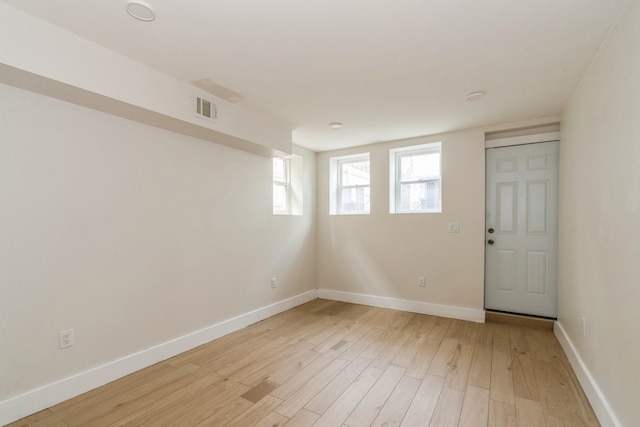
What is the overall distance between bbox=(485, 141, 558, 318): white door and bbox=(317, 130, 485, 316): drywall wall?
20 centimetres

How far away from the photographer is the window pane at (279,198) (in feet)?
14.2

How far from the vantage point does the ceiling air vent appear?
8.63 feet

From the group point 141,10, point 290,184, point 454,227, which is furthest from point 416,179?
point 141,10

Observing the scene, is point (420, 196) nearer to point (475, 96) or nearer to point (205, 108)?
point (475, 96)

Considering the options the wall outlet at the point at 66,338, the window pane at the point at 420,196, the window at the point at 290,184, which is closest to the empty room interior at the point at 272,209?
the wall outlet at the point at 66,338

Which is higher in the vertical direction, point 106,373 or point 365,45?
point 365,45

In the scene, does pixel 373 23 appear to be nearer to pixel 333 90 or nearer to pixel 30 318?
pixel 333 90

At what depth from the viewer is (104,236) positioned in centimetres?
228

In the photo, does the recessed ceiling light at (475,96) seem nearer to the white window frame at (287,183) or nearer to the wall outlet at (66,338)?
the white window frame at (287,183)

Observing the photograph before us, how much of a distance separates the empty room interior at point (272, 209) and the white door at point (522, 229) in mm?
Result: 25

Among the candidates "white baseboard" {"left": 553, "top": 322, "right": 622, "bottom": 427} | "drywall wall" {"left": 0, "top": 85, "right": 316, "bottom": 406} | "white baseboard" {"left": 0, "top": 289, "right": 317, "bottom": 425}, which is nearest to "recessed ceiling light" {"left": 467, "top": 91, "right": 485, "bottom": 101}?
"white baseboard" {"left": 553, "top": 322, "right": 622, "bottom": 427}

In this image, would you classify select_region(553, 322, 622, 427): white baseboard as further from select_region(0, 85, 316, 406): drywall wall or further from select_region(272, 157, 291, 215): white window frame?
select_region(272, 157, 291, 215): white window frame

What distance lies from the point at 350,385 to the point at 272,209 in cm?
236

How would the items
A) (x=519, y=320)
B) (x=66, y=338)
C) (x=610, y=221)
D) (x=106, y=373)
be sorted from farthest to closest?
(x=519, y=320)
(x=106, y=373)
(x=66, y=338)
(x=610, y=221)
